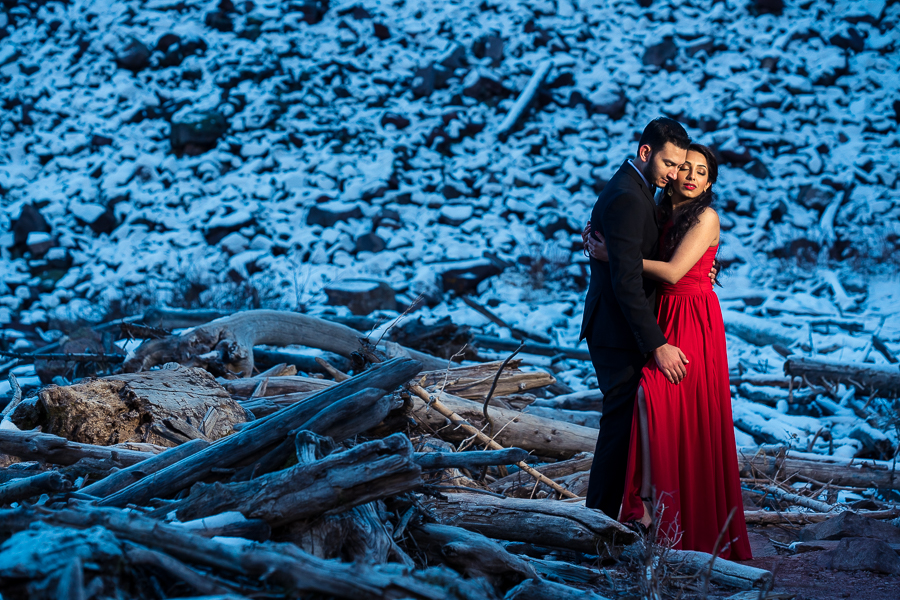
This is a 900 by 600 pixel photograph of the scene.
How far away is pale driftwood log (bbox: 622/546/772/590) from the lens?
8.21ft

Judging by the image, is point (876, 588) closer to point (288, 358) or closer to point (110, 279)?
point (288, 358)

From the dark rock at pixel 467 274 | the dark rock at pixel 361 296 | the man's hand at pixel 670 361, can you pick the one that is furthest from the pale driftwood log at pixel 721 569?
the dark rock at pixel 467 274

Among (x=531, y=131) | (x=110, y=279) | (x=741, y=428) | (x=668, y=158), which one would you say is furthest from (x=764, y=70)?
(x=110, y=279)

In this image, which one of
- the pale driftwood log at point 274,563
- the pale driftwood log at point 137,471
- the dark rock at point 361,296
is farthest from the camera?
the dark rock at point 361,296

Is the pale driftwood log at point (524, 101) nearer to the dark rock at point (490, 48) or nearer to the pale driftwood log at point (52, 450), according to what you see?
the dark rock at point (490, 48)

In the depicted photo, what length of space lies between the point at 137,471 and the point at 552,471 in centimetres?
251

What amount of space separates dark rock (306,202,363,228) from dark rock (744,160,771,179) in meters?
7.38

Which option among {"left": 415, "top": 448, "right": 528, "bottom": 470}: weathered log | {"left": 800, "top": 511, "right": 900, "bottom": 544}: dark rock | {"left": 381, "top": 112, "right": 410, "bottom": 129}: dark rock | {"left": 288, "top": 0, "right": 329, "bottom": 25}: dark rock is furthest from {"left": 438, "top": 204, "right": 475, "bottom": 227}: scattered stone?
{"left": 415, "top": 448, "right": 528, "bottom": 470}: weathered log

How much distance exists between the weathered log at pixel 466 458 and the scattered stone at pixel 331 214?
9273mm

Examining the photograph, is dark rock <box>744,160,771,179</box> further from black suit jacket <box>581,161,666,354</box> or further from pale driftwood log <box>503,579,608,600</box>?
pale driftwood log <box>503,579,608,600</box>

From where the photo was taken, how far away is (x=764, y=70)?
532 inches

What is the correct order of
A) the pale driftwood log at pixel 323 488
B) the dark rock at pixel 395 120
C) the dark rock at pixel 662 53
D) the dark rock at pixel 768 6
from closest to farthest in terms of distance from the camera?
the pale driftwood log at pixel 323 488
the dark rock at pixel 395 120
the dark rock at pixel 662 53
the dark rock at pixel 768 6

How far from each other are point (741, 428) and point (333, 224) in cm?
784

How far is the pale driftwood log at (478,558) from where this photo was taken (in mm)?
2088
